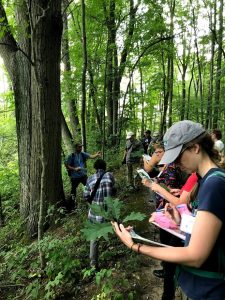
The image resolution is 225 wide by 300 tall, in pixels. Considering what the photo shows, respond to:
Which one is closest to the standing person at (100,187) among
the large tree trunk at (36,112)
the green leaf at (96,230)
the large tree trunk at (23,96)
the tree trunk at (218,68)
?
the large tree trunk at (36,112)

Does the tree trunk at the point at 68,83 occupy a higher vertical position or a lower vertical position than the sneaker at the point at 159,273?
higher

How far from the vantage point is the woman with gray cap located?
1437 millimetres

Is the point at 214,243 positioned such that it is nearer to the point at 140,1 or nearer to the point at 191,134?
the point at 191,134

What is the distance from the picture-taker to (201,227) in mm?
1437

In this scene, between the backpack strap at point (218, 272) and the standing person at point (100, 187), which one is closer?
the backpack strap at point (218, 272)

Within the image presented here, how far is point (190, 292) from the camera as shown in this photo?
168 cm

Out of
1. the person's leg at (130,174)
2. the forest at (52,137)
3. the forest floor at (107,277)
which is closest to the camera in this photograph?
the forest floor at (107,277)

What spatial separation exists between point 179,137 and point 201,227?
55 centimetres

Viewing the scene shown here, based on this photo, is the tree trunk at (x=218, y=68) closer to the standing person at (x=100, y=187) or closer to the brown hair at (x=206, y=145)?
the standing person at (x=100, y=187)

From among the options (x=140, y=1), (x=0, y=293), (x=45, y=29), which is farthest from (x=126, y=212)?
(x=140, y=1)

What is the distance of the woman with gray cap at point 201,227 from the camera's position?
1437 millimetres

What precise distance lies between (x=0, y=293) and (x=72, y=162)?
3.91 meters

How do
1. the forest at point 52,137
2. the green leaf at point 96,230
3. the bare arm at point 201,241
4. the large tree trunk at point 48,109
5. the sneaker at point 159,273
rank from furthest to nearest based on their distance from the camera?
the large tree trunk at point 48,109 → the forest at point 52,137 → the sneaker at point 159,273 → the green leaf at point 96,230 → the bare arm at point 201,241

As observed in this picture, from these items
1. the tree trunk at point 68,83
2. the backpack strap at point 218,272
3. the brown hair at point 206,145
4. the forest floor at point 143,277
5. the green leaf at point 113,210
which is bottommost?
the forest floor at point 143,277
